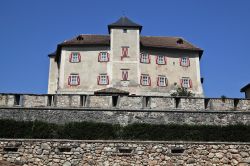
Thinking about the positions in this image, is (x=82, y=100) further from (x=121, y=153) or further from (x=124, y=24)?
(x=124, y=24)

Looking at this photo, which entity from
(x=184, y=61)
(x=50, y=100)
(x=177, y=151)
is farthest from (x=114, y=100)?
(x=184, y=61)

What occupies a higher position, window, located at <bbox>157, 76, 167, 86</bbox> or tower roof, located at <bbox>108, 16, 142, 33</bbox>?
tower roof, located at <bbox>108, 16, 142, 33</bbox>

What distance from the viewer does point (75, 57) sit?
38.7 m

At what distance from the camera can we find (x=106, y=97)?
22.3 meters

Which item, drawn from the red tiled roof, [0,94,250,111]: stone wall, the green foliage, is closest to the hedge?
[0,94,250,111]: stone wall

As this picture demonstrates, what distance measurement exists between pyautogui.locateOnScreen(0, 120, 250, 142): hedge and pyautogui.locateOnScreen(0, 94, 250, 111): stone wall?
154 centimetres

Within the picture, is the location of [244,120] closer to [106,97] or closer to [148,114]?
[148,114]

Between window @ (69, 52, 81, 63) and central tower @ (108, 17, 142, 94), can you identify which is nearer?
central tower @ (108, 17, 142, 94)

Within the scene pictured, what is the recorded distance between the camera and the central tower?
37.6 meters

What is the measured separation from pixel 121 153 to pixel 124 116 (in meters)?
2.86

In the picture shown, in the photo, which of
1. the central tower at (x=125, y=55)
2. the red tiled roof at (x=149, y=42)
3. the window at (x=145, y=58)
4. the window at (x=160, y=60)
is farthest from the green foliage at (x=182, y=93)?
the red tiled roof at (x=149, y=42)

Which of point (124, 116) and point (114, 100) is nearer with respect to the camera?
point (124, 116)

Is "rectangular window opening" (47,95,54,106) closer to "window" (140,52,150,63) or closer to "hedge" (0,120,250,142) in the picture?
"hedge" (0,120,250,142)

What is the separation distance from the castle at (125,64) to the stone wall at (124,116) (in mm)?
15485
